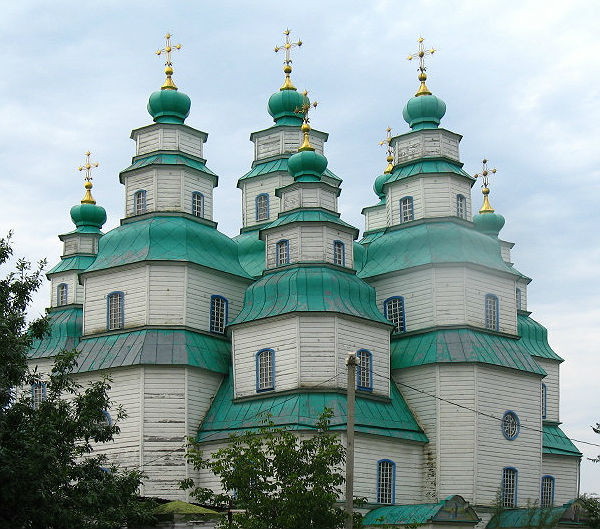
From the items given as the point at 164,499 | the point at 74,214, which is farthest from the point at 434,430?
the point at 74,214

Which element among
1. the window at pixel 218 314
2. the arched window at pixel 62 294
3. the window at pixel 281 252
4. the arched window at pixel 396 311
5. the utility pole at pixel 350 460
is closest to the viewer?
the utility pole at pixel 350 460

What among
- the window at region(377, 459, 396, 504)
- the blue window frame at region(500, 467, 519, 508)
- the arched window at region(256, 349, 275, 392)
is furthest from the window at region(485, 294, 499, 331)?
the arched window at region(256, 349, 275, 392)

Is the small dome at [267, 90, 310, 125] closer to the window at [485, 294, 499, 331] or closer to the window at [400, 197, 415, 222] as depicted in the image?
the window at [400, 197, 415, 222]

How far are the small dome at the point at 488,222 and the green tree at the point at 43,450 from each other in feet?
86.5

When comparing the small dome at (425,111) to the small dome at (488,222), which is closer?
the small dome at (425,111)

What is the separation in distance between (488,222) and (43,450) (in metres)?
29.9

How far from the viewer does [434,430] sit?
3519 cm

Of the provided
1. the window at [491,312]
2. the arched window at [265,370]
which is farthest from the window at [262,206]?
the window at [491,312]

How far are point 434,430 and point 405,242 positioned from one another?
22.7 ft

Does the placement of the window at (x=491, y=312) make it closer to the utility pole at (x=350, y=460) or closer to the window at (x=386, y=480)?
the window at (x=386, y=480)

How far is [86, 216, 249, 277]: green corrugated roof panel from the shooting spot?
121 feet

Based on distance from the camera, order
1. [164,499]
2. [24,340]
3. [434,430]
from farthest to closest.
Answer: [434,430] < [164,499] < [24,340]

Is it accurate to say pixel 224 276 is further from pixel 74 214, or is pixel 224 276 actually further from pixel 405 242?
pixel 74 214

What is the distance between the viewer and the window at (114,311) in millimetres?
36781
